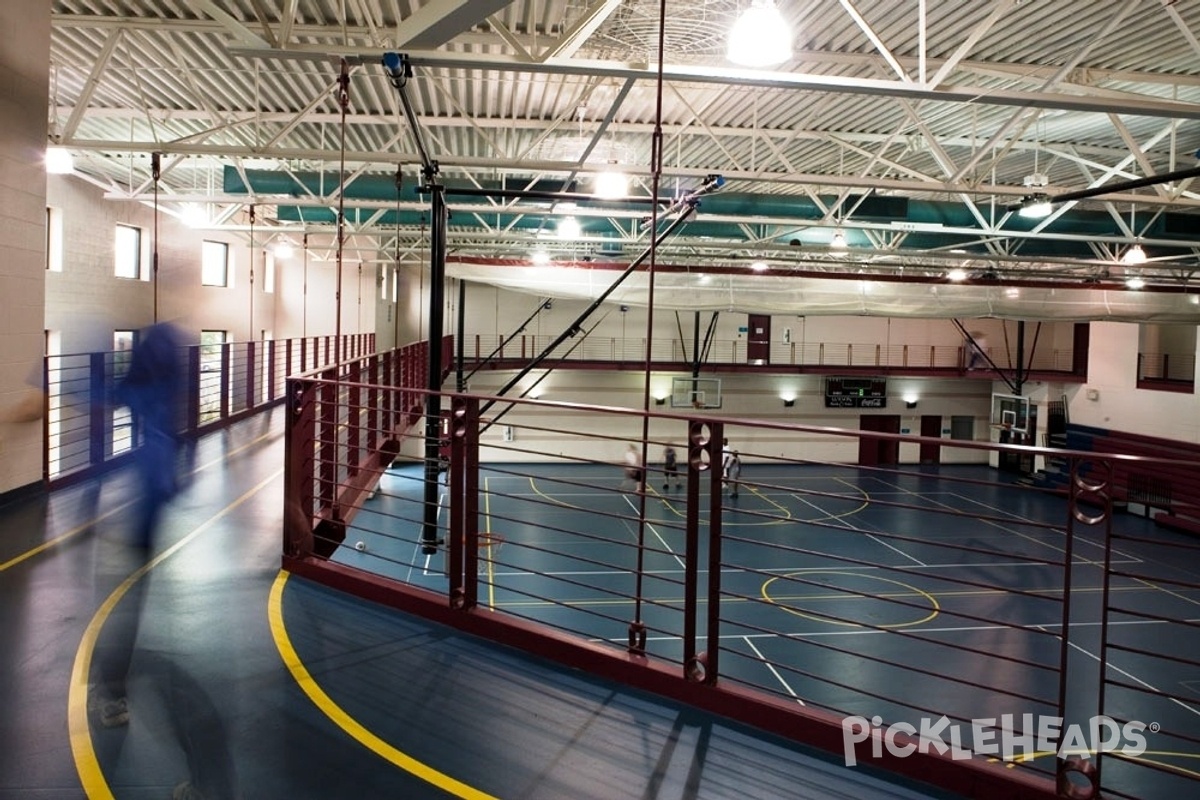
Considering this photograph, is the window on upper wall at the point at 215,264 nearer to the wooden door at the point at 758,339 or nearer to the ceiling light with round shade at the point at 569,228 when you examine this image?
the ceiling light with round shade at the point at 569,228

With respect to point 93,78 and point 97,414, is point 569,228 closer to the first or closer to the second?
point 93,78

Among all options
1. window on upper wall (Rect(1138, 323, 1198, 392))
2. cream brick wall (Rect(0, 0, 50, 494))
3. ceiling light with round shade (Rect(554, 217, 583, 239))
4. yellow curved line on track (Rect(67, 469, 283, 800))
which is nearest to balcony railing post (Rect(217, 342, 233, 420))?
cream brick wall (Rect(0, 0, 50, 494))

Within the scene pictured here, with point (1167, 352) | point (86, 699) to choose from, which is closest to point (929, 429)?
point (1167, 352)

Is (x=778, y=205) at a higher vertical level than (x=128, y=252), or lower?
higher

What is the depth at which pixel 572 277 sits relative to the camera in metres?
14.8

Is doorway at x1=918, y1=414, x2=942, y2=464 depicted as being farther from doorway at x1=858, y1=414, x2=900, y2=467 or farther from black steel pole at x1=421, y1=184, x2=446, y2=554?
black steel pole at x1=421, y1=184, x2=446, y2=554

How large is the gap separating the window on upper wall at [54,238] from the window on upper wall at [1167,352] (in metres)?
29.7

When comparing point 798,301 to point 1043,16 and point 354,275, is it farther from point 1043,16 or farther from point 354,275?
point 354,275

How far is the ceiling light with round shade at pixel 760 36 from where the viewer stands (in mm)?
4219

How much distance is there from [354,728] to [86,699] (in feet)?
3.74

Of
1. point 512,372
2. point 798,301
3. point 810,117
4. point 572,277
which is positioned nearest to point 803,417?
point 512,372

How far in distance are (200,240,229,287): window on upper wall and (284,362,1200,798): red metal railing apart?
23.8 ft

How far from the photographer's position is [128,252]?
51.0 ft

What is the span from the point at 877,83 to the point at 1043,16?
287 cm
